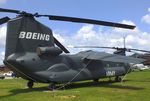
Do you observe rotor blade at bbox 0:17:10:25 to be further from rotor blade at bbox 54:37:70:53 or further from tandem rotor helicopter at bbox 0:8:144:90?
rotor blade at bbox 54:37:70:53

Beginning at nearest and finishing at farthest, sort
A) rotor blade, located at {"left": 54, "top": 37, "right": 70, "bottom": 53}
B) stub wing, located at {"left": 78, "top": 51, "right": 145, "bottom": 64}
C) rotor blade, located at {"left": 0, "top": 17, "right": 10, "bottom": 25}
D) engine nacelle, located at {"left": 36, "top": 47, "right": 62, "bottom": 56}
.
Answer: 1. rotor blade, located at {"left": 0, "top": 17, "right": 10, "bottom": 25}
2. engine nacelle, located at {"left": 36, "top": 47, "right": 62, "bottom": 56}
3. stub wing, located at {"left": 78, "top": 51, "right": 145, "bottom": 64}
4. rotor blade, located at {"left": 54, "top": 37, "right": 70, "bottom": 53}

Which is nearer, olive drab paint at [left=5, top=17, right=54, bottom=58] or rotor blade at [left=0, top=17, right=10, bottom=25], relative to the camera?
rotor blade at [left=0, top=17, right=10, bottom=25]

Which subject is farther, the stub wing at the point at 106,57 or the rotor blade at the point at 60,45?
the rotor blade at the point at 60,45

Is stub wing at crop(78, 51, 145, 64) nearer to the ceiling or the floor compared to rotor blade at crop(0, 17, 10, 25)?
Answer: nearer to the floor

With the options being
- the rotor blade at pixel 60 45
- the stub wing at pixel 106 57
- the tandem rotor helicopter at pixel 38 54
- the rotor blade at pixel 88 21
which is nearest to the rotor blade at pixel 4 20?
the tandem rotor helicopter at pixel 38 54

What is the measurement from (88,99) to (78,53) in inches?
510

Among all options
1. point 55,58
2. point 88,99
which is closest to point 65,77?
point 55,58

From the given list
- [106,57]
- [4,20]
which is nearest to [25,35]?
[4,20]

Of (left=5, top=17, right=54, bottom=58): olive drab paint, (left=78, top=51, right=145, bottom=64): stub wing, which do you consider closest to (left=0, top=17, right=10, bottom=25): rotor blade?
(left=5, top=17, right=54, bottom=58): olive drab paint

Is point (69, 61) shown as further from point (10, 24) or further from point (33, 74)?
point (10, 24)

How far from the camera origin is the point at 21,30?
81.6 feet

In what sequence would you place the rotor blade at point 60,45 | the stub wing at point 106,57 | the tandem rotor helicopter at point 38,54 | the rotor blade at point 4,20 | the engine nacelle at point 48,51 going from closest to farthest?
the rotor blade at point 4,20 → the tandem rotor helicopter at point 38,54 → the engine nacelle at point 48,51 → the stub wing at point 106,57 → the rotor blade at point 60,45

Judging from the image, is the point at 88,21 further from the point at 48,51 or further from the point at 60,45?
the point at 60,45

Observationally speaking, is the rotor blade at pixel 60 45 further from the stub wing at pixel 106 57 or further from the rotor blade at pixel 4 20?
the rotor blade at pixel 4 20
